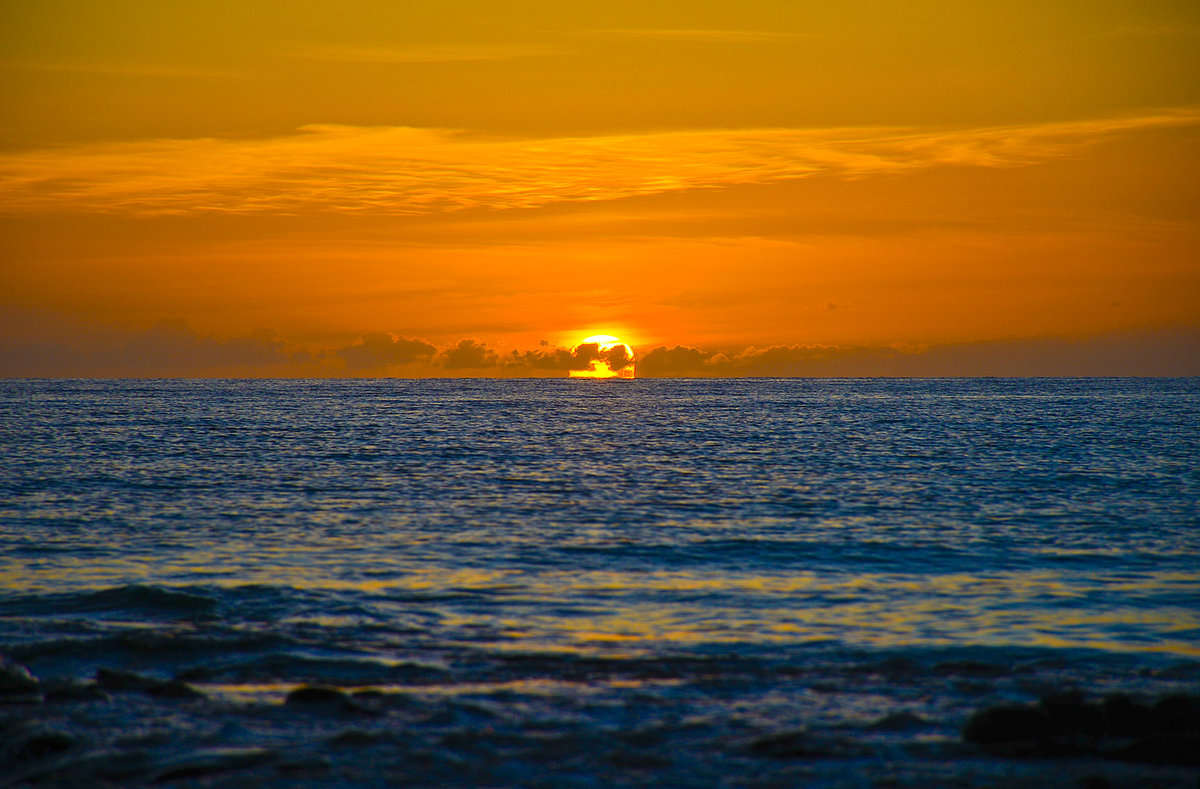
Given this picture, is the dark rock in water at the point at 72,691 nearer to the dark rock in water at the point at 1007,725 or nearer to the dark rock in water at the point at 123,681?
the dark rock in water at the point at 123,681

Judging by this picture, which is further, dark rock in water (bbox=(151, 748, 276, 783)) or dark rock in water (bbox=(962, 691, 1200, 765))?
dark rock in water (bbox=(962, 691, 1200, 765))

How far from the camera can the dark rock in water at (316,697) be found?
11258 mm

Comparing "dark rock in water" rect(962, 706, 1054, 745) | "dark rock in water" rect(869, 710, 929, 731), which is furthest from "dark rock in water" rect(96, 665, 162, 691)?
"dark rock in water" rect(962, 706, 1054, 745)

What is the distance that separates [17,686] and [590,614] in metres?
8.28

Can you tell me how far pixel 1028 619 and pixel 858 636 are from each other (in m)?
3.36

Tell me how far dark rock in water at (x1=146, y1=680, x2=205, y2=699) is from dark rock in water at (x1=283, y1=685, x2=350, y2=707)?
1.22 meters

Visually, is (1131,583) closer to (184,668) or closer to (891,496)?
(891,496)

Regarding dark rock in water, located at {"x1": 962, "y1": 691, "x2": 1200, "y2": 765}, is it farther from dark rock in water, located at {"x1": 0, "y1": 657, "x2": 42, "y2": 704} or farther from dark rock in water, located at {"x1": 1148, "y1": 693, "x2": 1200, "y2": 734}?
dark rock in water, located at {"x1": 0, "y1": 657, "x2": 42, "y2": 704}

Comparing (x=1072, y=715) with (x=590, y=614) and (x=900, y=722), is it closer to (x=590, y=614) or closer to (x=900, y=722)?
(x=900, y=722)

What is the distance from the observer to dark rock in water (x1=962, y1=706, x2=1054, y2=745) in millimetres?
9930

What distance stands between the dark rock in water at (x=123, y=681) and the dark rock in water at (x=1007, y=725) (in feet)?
31.6

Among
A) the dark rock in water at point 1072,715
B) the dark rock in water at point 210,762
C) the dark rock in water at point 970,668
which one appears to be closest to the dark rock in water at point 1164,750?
the dark rock in water at point 1072,715

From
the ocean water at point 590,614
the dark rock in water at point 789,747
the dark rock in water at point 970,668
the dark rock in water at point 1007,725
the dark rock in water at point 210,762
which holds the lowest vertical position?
the ocean water at point 590,614

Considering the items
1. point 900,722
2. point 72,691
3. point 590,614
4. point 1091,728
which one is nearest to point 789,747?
point 900,722
